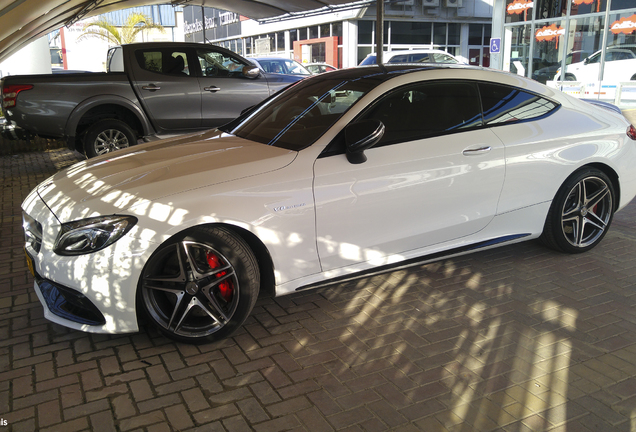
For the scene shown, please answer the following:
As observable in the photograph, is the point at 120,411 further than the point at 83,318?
No

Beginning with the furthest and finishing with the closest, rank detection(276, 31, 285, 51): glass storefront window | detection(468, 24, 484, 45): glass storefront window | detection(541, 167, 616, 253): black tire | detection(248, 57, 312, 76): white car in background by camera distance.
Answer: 1. detection(276, 31, 285, 51): glass storefront window
2. detection(468, 24, 484, 45): glass storefront window
3. detection(248, 57, 312, 76): white car in background
4. detection(541, 167, 616, 253): black tire

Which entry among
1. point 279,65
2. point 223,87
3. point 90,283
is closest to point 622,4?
point 279,65

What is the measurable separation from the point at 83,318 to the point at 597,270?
3984 mm

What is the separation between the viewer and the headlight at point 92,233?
122 inches

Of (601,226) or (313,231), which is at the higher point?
(313,231)

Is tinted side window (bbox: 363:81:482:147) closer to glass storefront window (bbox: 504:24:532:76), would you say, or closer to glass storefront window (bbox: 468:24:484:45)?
glass storefront window (bbox: 504:24:532:76)

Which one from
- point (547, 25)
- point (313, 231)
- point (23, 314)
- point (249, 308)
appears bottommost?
point (23, 314)

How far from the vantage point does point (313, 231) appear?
11.4ft

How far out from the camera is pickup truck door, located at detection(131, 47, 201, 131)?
8.62 meters

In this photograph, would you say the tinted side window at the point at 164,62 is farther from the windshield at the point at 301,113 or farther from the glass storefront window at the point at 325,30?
the glass storefront window at the point at 325,30

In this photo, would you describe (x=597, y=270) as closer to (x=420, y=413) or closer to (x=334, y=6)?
(x=420, y=413)

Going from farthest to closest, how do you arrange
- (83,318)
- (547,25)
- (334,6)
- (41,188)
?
(547,25) → (334,6) → (41,188) → (83,318)

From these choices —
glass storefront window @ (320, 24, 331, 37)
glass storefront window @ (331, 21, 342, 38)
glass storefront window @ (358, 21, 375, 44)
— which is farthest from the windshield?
glass storefront window @ (320, 24, 331, 37)

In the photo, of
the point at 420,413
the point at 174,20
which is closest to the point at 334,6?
the point at 420,413
